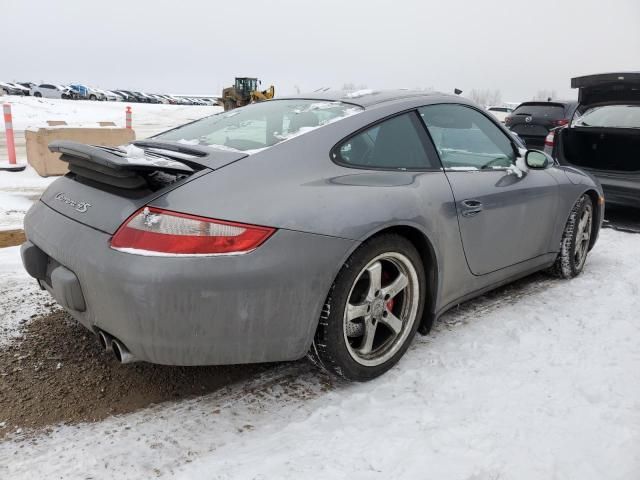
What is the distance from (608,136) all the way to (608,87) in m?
0.58

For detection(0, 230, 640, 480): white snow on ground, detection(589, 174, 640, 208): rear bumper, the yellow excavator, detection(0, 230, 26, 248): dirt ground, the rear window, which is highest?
the yellow excavator

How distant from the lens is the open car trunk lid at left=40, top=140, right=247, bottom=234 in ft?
6.67

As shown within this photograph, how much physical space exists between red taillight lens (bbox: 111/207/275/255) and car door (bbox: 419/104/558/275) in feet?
4.27

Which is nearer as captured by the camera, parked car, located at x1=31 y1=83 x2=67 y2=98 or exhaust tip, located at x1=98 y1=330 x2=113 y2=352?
exhaust tip, located at x1=98 y1=330 x2=113 y2=352

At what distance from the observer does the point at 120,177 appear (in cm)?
208

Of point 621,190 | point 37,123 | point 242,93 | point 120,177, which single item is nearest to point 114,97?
point 242,93

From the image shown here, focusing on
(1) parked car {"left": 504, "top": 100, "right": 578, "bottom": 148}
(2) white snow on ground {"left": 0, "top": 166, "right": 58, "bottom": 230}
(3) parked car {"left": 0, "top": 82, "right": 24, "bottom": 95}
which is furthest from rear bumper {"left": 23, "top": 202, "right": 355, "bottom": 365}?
(3) parked car {"left": 0, "top": 82, "right": 24, "bottom": 95}

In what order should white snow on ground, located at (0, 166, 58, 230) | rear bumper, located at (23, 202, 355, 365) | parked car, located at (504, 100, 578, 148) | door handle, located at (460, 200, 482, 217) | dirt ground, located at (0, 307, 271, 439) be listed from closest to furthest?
rear bumper, located at (23, 202, 355, 365) → dirt ground, located at (0, 307, 271, 439) → door handle, located at (460, 200, 482, 217) → white snow on ground, located at (0, 166, 58, 230) → parked car, located at (504, 100, 578, 148)

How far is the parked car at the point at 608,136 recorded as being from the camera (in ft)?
18.7

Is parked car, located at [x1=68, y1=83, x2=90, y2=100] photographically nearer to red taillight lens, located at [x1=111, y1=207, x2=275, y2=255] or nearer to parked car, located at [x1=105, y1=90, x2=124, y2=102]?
parked car, located at [x1=105, y1=90, x2=124, y2=102]

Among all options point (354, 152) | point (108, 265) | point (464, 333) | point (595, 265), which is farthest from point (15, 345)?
point (595, 265)

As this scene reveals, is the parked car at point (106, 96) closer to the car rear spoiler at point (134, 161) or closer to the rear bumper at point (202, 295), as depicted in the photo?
the car rear spoiler at point (134, 161)

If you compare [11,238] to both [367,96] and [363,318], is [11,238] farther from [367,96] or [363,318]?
[363,318]

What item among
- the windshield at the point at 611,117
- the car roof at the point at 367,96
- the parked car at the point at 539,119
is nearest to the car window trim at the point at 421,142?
the car roof at the point at 367,96
